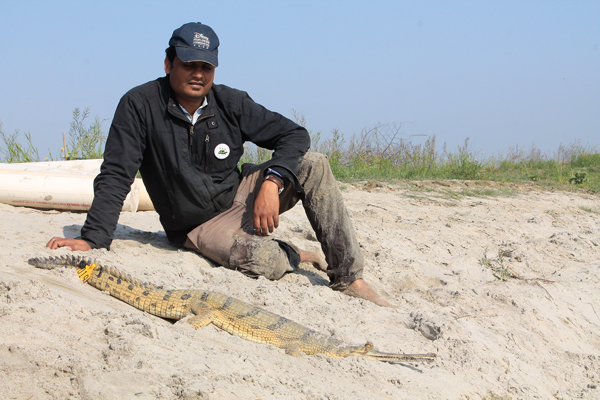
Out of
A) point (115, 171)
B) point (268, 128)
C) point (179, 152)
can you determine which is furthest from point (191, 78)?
point (115, 171)

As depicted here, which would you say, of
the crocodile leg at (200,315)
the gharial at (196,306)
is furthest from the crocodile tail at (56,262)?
the crocodile leg at (200,315)

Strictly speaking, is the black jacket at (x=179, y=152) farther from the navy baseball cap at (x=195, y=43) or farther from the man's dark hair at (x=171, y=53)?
the navy baseball cap at (x=195, y=43)

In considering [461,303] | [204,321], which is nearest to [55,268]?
[204,321]

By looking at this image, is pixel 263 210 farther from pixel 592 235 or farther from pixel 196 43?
pixel 592 235

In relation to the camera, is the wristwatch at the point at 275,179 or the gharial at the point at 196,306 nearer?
the gharial at the point at 196,306

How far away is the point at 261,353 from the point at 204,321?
1.58 feet

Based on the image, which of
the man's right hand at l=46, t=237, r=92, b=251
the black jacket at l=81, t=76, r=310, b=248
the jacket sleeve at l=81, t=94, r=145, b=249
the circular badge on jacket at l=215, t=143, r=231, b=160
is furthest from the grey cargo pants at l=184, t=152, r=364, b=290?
the man's right hand at l=46, t=237, r=92, b=251

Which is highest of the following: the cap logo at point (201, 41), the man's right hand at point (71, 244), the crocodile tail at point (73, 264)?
the cap logo at point (201, 41)

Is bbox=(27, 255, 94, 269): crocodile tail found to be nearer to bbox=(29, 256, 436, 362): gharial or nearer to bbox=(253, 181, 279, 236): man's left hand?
bbox=(29, 256, 436, 362): gharial

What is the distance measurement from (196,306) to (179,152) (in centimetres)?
104

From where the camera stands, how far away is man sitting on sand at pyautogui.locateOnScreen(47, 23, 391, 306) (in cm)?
308

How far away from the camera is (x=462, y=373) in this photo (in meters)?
2.40

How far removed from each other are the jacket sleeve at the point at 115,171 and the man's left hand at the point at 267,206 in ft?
2.81

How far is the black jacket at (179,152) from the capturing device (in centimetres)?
307
